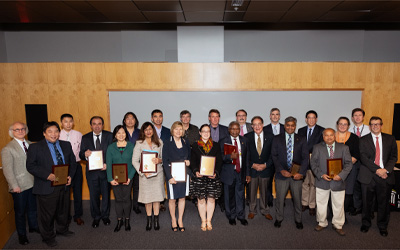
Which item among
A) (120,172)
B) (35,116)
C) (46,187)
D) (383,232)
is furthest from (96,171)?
(383,232)

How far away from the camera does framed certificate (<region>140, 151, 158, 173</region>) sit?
369cm

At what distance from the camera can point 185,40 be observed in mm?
6340

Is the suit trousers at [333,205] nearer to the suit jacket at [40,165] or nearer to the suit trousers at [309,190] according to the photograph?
the suit trousers at [309,190]

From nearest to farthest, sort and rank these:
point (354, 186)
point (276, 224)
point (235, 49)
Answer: point (276, 224) → point (354, 186) → point (235, 49)

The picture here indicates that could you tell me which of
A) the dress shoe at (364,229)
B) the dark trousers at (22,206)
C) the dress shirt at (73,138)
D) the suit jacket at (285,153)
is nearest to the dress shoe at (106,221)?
the dark trousers at (22,206)

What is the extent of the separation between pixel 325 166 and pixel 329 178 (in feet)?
0.58

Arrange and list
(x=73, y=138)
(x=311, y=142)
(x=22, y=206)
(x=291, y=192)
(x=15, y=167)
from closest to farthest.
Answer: (x=15, y=167), (x=22, y=206), (x=291, y=192), (x=73, y=138), (x=311, y=142)

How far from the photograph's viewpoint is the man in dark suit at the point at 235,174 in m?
3.96

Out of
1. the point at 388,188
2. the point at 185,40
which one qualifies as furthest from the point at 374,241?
the point at 185,40

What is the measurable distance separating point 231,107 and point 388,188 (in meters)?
2.97

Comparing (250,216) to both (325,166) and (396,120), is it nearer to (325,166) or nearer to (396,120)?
(325,166)

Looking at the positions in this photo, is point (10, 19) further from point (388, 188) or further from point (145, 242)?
point (388, 188)

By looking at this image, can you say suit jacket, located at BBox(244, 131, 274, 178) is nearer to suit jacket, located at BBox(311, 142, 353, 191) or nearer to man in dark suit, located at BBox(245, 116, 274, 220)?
man in dark suit, located at BBox(245, 116, 274, 220)

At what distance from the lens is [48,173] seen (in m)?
3.37
